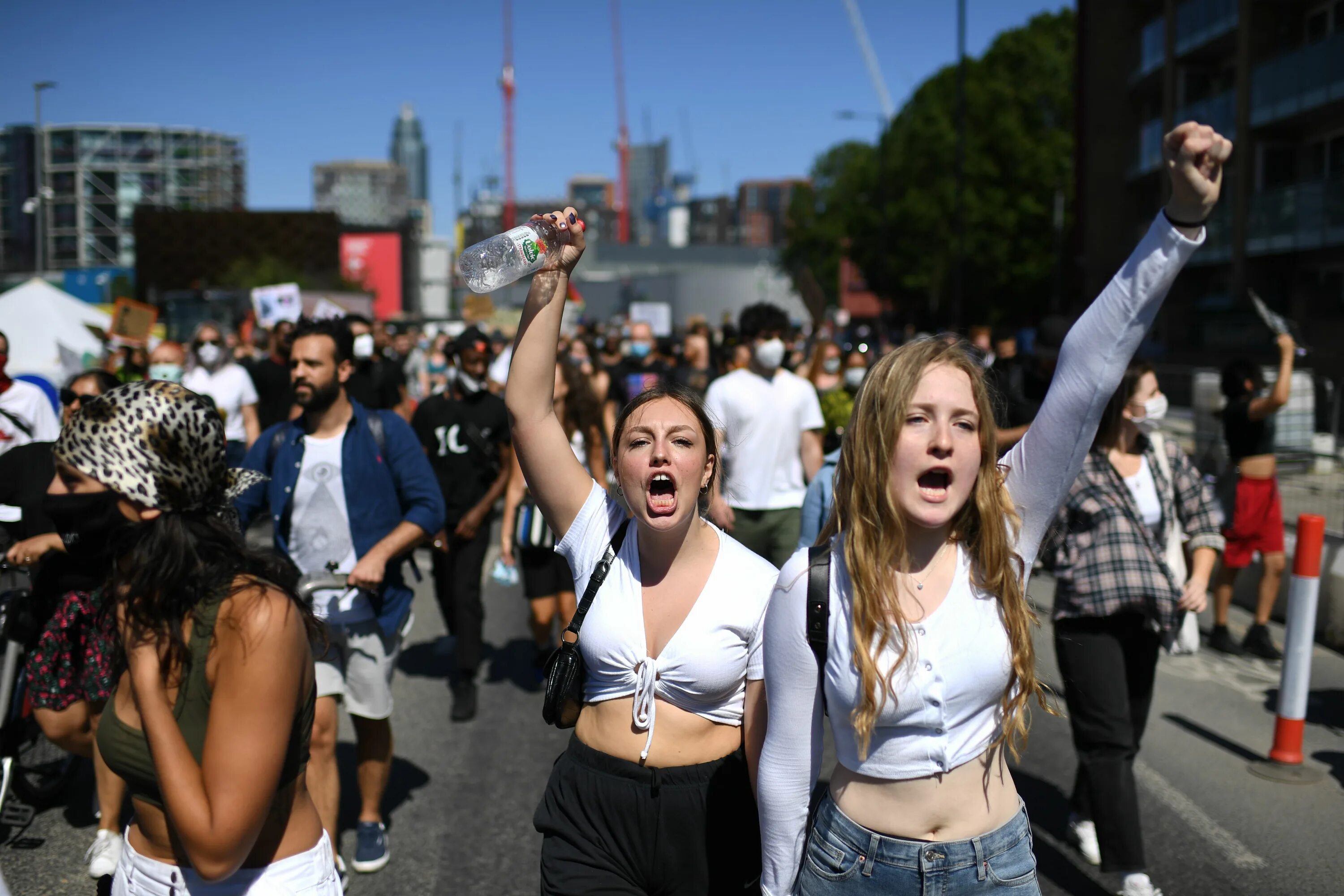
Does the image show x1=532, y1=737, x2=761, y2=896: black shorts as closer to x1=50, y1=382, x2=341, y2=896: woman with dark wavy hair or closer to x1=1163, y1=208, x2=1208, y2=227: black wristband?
x1=50, y1=382, x2=341, y2=896: woman with dark wavy hair

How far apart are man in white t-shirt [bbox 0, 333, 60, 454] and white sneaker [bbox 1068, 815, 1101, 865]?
19.1 feet

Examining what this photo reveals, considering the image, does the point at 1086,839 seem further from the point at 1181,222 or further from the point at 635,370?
the point at 635,370

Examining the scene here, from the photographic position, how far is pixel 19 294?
17.2m

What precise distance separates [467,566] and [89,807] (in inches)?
94.0

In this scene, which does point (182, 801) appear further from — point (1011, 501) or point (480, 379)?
point (480, 379)

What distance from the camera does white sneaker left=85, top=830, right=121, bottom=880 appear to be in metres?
4.43

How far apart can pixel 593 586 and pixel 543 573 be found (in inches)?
172

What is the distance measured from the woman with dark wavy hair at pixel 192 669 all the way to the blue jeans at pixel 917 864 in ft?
3.36

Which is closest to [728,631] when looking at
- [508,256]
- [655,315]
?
[508,256]

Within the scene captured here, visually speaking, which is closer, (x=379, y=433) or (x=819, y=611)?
(x=819, y=611)

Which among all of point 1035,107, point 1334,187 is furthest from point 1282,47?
point 1035,107

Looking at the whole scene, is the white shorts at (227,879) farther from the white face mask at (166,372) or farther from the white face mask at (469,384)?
the white face mask at (166,372)

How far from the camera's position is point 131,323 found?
14031mm

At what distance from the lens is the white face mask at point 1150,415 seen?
15.0ft
